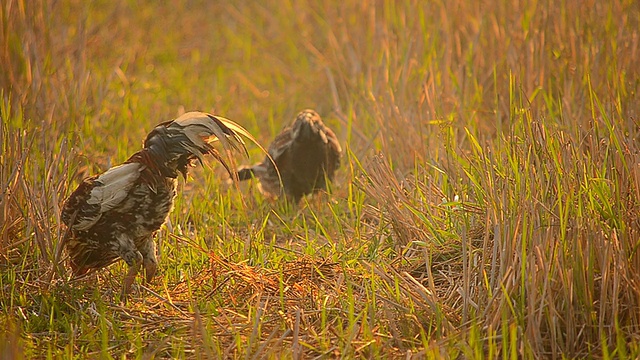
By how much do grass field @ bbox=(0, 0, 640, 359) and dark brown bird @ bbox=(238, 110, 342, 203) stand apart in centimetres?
16

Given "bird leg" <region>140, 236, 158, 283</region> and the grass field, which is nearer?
the grass field

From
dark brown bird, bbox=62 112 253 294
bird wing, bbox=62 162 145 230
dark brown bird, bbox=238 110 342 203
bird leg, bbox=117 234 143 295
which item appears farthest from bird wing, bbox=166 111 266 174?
dark brown bird, bbox=238 110 342 203

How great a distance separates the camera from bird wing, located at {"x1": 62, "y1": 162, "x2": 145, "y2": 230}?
14.9 ft

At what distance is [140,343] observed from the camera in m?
4.15

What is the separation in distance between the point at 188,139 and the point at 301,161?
2.11m

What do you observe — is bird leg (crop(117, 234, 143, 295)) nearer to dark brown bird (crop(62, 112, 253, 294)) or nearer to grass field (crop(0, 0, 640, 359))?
dark brown bird (crop(62, 112, 253, 294))

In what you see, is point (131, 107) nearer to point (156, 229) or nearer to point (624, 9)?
point (156, 229)

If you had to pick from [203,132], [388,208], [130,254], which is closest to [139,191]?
[130,254]

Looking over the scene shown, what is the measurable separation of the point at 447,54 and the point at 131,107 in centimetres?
298

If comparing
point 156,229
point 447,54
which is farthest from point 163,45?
point 156,229

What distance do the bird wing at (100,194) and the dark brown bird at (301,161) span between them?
198 cm

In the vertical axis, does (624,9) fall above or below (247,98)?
above

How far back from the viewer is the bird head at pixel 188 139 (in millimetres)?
4488

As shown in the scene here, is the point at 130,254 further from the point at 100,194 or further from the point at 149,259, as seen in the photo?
the point at 100,194
